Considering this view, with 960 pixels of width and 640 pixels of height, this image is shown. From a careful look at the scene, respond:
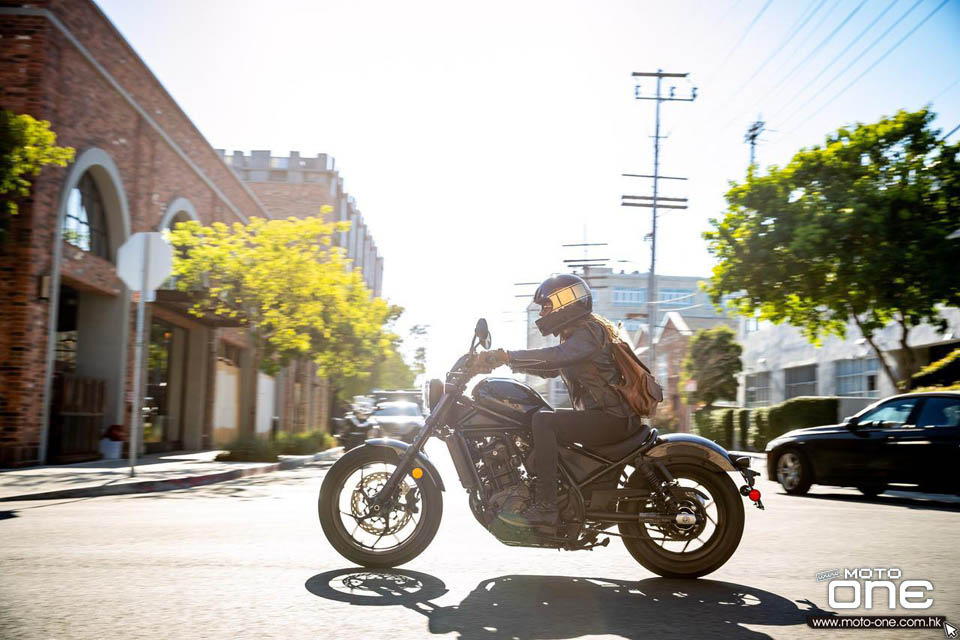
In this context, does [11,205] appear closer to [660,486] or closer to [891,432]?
[660,486]

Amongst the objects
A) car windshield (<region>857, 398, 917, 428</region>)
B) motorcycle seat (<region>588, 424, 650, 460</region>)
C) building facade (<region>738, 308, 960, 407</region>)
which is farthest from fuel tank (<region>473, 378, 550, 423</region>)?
building facade (<region>738, 308, 960, 407</region>)

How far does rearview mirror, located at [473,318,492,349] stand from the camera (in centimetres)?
521

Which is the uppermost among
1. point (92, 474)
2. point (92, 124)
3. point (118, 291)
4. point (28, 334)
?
point (92, 124)

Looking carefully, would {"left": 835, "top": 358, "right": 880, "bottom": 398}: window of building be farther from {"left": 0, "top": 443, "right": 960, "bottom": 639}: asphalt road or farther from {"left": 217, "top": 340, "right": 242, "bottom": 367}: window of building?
{"left": 217, "top": 340, "right": 242, "bottom": 367}: window of building

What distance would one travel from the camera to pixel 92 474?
492 inches

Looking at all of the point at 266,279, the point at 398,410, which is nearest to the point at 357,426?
the point at 266,279

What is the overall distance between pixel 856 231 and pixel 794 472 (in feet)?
22.0

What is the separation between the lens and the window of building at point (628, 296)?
292 feet

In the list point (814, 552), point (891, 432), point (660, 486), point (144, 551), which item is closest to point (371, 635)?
point (660, 486)

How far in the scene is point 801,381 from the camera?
30406 millimetres

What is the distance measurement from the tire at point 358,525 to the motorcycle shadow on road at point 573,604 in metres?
0.10

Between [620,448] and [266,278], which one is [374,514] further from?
[266,278]

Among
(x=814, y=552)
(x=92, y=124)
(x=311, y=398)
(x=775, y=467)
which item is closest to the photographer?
(x=814, y=552)

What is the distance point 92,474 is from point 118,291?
651 centimetres
